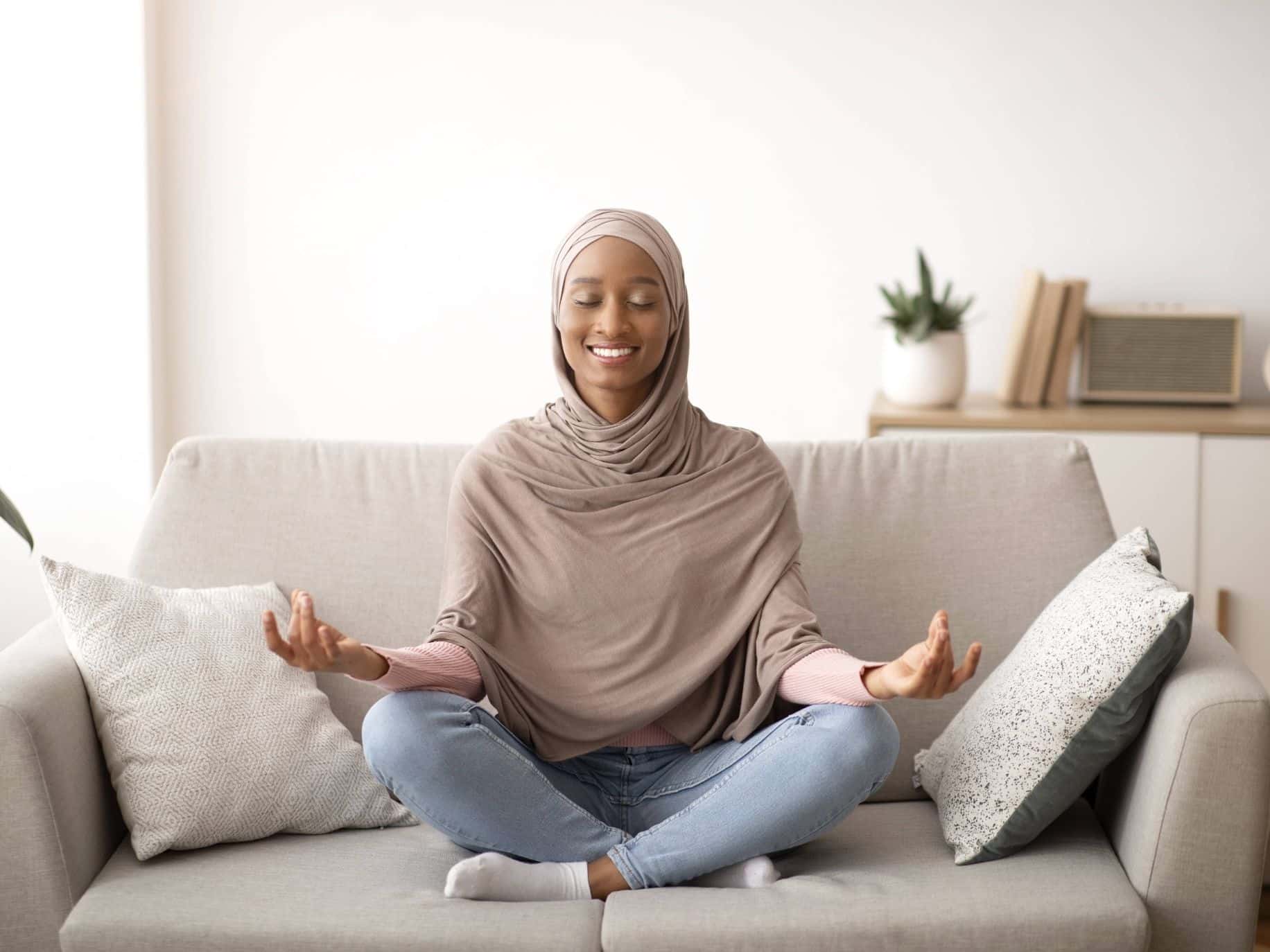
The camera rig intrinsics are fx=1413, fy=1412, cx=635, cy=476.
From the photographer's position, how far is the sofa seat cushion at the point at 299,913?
5.57ft

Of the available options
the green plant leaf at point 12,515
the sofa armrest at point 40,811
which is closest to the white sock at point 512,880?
the sofa armrest at point 40,811

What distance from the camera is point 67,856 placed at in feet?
5.82

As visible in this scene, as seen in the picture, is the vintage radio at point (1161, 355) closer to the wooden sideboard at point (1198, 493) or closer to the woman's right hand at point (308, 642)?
the wooden sideboard at point (1198, 493)

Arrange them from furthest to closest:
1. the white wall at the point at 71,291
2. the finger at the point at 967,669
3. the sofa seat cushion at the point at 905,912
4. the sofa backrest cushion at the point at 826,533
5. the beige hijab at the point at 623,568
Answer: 1. the white wall at the point at 71,291
2. the sofa backrest cushion at the point at 826,533
3. the beige hijab at the point at 623,568
4. the sofa seat cushion at the point at 905,912
5. the finger at the point at 967,669

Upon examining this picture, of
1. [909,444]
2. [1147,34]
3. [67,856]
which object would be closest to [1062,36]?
[1147,34]

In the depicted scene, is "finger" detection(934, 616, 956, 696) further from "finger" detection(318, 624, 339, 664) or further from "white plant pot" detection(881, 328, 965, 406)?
"white plant pot" detection(881, 328, 965, 406)

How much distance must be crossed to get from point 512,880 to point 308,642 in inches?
16.9

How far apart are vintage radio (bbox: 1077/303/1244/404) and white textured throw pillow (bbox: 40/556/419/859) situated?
2.14 meters

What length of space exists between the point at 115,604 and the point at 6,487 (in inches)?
71.1

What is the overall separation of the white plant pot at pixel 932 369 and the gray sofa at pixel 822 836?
1.02m

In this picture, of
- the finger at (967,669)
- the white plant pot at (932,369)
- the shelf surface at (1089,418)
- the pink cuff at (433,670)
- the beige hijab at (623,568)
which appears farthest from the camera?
the white plant pot at (932,369)

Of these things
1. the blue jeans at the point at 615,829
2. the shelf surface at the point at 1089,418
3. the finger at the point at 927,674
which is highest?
the shelf surface at the point at 1089,418

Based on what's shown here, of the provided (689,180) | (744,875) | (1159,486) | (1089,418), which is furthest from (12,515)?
(1159,486)

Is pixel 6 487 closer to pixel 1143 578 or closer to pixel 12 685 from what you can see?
pixel 12 685
